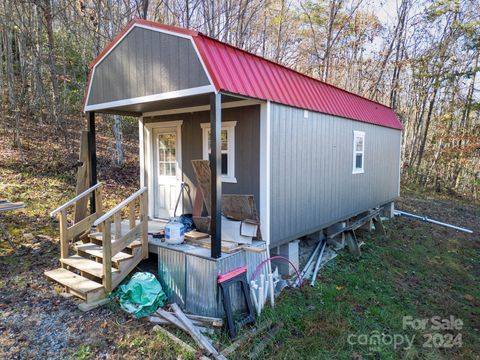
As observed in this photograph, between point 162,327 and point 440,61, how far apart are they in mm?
17135

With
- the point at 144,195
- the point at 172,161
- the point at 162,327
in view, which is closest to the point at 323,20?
the point at 172,161

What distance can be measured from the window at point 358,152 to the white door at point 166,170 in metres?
4.19

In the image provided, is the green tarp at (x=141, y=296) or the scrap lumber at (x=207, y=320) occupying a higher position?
the green tarp at (x=141, y=296)

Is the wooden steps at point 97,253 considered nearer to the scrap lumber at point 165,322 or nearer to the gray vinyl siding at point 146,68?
the scrap lumber at point 165,322

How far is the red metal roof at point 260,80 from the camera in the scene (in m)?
3.77

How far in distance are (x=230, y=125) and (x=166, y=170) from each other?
1883 millimetres

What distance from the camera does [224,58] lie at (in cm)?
400

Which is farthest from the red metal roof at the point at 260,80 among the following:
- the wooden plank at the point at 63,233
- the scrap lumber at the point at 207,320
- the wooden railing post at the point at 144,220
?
the scrap lumber at the point at 207,320

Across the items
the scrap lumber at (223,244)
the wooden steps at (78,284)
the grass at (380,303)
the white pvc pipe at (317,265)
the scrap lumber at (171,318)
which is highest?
the scrap lumber at (223,244)

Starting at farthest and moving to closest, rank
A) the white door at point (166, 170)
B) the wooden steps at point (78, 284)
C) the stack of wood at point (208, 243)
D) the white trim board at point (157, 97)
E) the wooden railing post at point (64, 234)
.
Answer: the white door at point (166, 170), the wooden railing post at point (64, 234), the stack of wood at point (208, 243), the wooden steps at point (78, 284), the white trim board at point (157, 97)

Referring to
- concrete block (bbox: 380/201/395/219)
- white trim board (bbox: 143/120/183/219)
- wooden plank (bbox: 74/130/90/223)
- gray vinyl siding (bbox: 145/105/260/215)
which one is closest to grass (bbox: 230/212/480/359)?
gray vinyl siding (bbox: 145/105/260/215)

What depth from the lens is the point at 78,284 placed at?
4.02 metres

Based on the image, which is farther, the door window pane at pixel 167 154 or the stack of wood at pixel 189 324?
the door window pane at pixel 167 154

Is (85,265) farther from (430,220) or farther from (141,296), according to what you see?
(430,220)
